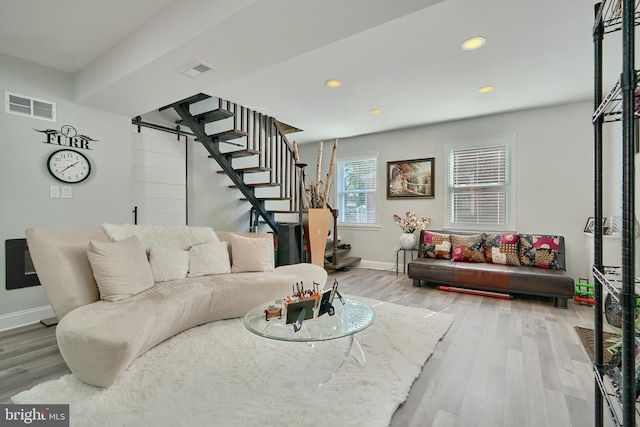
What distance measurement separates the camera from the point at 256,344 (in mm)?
2371

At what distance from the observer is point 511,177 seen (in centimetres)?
438

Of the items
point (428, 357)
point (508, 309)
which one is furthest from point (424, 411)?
point (508, 309)

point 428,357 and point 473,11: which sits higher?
point 473,11

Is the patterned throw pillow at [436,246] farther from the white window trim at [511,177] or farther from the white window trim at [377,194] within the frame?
the white window trim at [377,194]

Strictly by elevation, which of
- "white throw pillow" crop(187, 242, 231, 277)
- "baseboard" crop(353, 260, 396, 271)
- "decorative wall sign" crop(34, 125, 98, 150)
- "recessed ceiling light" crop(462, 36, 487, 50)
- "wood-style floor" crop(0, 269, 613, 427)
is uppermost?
"recessed ceiling light" crop(462, 36, 487, 50)

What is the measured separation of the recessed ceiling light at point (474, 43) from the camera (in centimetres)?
249

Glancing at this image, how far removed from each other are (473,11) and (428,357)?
258cm

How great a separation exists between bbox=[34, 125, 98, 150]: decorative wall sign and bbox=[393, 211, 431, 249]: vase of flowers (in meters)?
4.47

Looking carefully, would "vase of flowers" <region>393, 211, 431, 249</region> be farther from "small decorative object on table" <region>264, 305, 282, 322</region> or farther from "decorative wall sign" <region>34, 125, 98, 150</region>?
"decorative wall sign" <region>34, 125, 98, 150</region>

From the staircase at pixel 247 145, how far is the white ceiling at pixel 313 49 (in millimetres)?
323

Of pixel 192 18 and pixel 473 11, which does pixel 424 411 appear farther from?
pixel 192 18

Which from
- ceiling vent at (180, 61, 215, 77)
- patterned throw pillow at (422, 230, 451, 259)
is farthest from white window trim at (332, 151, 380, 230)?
ceiling vent at (180, 61, 215, 77)

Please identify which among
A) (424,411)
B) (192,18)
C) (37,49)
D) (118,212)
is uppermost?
(37,49)

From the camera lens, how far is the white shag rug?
5.07 feet
